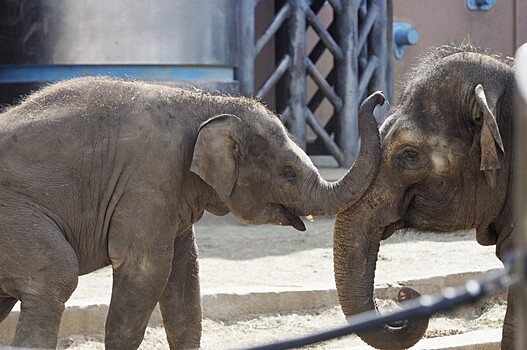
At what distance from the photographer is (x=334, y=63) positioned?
466 inches

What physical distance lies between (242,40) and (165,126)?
208 inches

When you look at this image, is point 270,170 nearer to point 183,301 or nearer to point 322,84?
point 183,301

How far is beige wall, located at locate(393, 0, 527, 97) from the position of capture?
46.2ft

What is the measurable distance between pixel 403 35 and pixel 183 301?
8.27 m

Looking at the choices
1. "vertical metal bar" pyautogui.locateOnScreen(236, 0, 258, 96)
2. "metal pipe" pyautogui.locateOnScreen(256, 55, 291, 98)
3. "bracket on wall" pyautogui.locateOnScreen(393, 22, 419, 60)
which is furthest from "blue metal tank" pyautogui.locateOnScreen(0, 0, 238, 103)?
"bracket on wall" pyautogui.locateOnScreen(393, 22, 419, 60)

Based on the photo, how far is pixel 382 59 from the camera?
12281 millimetres

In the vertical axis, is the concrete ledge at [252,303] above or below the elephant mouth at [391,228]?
below

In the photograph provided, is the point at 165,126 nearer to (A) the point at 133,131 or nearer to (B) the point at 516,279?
(A) the point at 133,131

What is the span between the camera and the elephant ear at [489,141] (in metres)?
4.92

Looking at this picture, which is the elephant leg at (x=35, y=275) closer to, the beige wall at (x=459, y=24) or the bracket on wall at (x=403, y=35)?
the bracket on wall at (x=403, y=35)

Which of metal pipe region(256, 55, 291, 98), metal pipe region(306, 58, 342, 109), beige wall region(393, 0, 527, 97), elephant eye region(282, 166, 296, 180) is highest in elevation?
elephant eye region(282, 166, 296, 180)

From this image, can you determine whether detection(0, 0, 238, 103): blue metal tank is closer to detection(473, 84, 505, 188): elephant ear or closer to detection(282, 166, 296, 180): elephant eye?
detection(282, 166, 296, 180): elephant eye

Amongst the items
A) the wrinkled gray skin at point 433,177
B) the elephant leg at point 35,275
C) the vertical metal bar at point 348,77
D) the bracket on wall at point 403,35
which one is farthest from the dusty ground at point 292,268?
the bracket on wall at point 403,35

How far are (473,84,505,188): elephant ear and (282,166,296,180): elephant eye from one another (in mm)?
862
